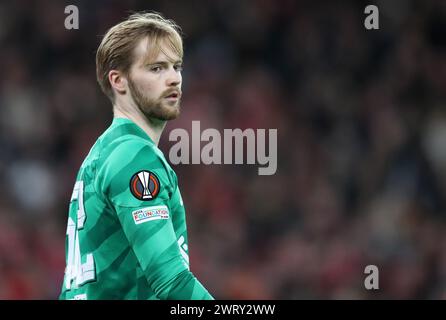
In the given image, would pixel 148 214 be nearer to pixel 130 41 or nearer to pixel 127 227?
pixel 127 227

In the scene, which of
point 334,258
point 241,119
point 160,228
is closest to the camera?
point 160,228

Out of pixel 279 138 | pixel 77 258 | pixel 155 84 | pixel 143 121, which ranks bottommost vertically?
pixel 279 138

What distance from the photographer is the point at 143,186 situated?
126 inches

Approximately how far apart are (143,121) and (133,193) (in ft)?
1.30

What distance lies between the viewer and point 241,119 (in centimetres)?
934

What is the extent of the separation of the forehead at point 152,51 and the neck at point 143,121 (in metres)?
0.19

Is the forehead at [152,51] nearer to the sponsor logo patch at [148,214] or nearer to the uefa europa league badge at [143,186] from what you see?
the uefa europa league badge at [143,186]

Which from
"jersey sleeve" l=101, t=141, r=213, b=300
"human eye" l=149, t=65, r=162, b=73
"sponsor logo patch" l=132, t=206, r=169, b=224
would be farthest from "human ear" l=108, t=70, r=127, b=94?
"sponsor logo patch" l=132, t=206, r=169, b=224

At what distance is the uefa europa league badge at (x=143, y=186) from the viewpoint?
3195 mm

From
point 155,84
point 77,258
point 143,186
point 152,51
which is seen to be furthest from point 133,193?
point 152,51
